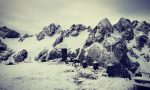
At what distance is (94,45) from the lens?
110 m

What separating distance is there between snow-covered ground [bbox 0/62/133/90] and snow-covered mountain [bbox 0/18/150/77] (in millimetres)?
15675

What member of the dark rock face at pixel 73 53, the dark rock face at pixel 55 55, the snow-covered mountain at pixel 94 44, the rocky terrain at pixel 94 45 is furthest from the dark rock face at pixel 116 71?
the dark rock face at pixel 55 55

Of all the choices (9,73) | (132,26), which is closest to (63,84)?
(9,73)

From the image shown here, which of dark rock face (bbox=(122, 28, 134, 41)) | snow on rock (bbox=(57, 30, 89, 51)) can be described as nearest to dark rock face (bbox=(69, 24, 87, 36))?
snow on rock (bbox=(57, 30, 89, 51))

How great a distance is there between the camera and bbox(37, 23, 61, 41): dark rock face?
178m

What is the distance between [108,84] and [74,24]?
89543 millimetres

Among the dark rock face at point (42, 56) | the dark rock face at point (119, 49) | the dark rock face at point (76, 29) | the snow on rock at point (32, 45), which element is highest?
the dark rock face at point (76, 29)

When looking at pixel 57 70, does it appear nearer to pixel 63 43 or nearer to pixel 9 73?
pixel 9 73

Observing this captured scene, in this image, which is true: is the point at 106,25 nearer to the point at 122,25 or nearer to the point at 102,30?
the point at 102,30

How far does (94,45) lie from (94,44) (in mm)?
1014

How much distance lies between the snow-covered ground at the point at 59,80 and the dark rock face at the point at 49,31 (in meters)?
88.2

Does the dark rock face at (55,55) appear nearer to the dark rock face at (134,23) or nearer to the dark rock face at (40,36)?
the dark rock face at (40,36)

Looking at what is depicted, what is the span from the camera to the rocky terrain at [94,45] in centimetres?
10574

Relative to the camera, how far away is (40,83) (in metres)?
71.8
